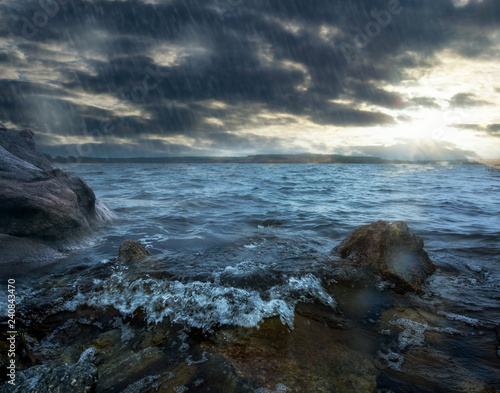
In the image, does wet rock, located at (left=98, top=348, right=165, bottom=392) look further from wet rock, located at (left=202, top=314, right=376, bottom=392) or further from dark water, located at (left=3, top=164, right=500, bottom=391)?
dark water, located at (left=3, top=164, right=500, bottom=391)

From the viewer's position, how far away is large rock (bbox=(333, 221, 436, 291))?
4613 millimetres

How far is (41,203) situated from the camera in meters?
5.92

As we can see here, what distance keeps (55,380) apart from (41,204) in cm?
499

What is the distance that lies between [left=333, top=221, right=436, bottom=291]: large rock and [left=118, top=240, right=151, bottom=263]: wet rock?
4025 millimetres

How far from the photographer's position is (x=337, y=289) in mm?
4363

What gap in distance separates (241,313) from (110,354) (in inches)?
58.7

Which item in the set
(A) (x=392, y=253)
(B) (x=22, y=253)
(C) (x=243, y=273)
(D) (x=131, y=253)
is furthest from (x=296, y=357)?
(B) (x=22, y=253)

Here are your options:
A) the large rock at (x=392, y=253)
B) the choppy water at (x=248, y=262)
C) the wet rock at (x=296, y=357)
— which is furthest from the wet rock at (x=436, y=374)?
the large rock at (x=392, y=253)

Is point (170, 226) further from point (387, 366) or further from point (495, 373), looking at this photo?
point (495, 373)

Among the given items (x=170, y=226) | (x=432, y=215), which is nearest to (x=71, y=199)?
(x=170, y=226)

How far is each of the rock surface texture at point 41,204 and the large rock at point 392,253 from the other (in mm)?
6214

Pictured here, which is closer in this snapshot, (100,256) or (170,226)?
(100,256)

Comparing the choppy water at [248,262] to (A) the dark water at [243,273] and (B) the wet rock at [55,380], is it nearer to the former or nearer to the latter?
(A) the dark water at [243,273]

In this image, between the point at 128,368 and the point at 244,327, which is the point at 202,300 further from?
the point at 128,368
